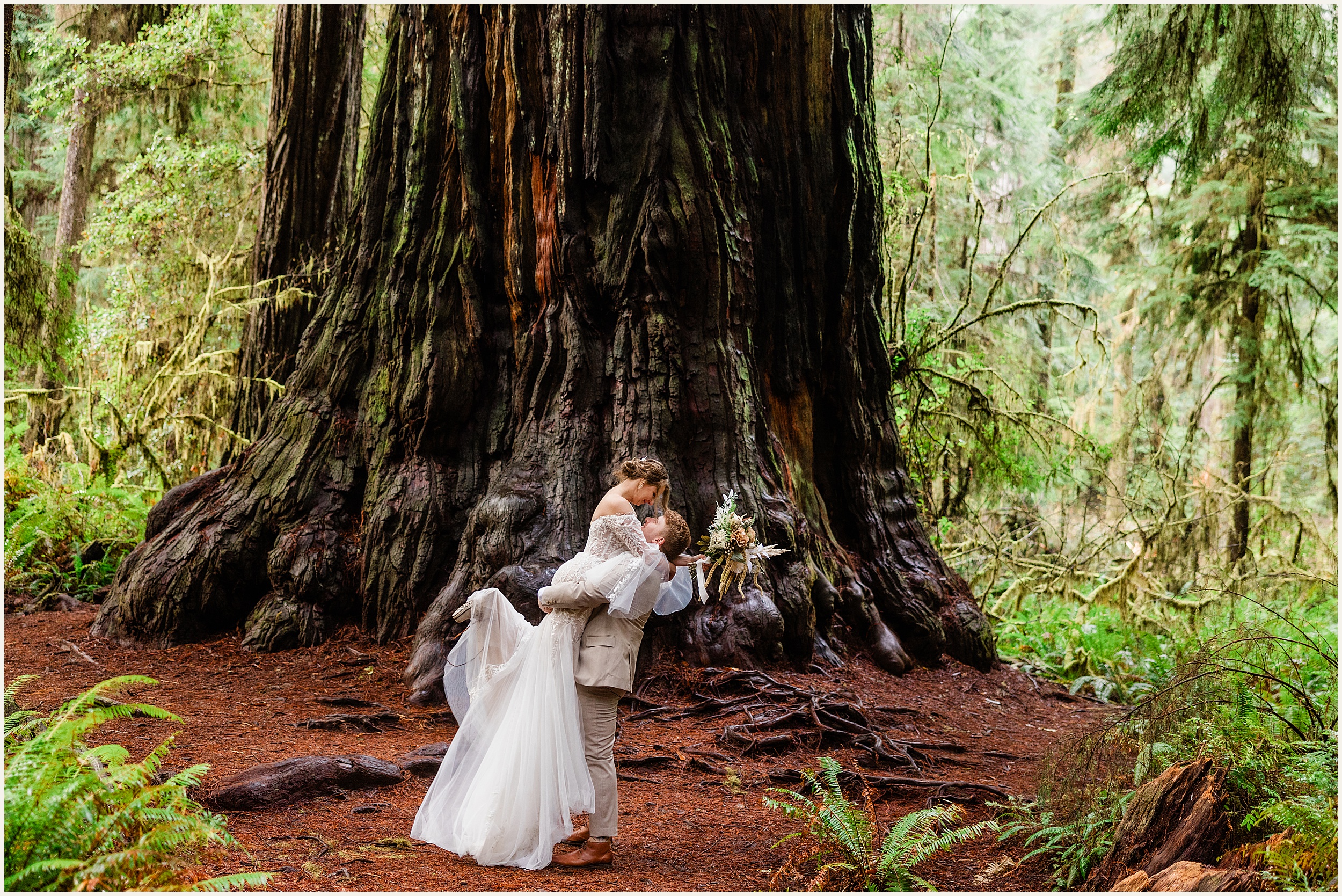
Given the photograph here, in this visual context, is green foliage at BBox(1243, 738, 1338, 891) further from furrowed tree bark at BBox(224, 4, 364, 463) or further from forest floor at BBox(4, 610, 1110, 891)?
furrowed tree bark at BBox(224, 4, 364, 463)

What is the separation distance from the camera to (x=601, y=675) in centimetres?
434

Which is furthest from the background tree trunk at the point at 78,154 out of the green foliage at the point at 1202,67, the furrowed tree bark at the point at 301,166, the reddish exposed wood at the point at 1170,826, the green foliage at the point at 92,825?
the green foliage at the point at 1202,67

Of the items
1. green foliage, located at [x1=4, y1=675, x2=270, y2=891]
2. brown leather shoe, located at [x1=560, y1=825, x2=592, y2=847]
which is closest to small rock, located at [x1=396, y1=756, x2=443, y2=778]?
brown leather shoe, located at [x1=560, y1=825, x2=592, y2=847]

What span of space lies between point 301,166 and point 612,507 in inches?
329

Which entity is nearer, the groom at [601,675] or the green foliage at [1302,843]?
the green foliage at [1302,843]

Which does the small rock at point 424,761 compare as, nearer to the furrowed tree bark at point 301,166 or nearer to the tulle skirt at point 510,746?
the tulle skirt at point 510,746

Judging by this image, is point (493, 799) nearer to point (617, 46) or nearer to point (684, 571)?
point (684, 571)

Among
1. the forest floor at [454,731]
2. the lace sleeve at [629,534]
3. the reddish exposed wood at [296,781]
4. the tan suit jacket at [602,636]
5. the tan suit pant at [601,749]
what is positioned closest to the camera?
the forest floor at [454,731]

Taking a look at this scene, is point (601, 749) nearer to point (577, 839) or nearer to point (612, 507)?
point (577, 839)

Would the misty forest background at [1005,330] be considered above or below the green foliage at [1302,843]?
above

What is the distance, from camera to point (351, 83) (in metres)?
11.4

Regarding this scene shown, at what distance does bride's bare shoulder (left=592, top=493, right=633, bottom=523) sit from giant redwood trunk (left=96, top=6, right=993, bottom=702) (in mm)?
2213

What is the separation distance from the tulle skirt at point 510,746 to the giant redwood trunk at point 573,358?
1982 millimetres

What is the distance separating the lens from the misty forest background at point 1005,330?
966 cm
